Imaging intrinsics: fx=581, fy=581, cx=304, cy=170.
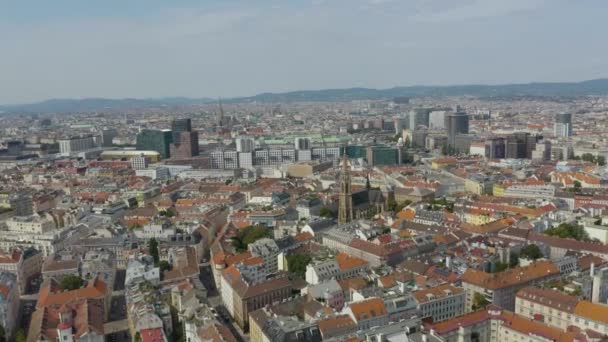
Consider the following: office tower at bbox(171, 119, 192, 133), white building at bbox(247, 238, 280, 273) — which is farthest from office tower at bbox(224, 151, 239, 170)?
white building at bbox(247, 238, 280, 273)

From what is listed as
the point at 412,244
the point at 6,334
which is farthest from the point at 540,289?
the point at 6,334

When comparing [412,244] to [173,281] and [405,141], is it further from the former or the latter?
[405,141]

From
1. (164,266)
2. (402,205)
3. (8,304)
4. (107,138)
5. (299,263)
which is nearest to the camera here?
(8,304)

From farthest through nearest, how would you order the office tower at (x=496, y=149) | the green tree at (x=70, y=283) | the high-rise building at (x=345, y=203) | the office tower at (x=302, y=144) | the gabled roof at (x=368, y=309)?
the office tower at (x=302, y=144)
the office tower at (x=496, y=149)
the high-rise building at (x=345, y=203)
the green tree at (x=70, y=283)
the gabled roof at (x=368, y=309)

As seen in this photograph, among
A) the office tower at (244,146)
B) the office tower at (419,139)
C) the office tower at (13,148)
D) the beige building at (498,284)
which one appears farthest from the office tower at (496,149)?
the office tower at (13,148)

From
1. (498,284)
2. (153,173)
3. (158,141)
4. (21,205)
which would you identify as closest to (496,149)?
(153,173)

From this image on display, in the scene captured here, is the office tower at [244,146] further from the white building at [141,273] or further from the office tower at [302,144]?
the white building at [141,273]

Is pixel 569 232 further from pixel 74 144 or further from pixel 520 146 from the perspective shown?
pixel 74 144
